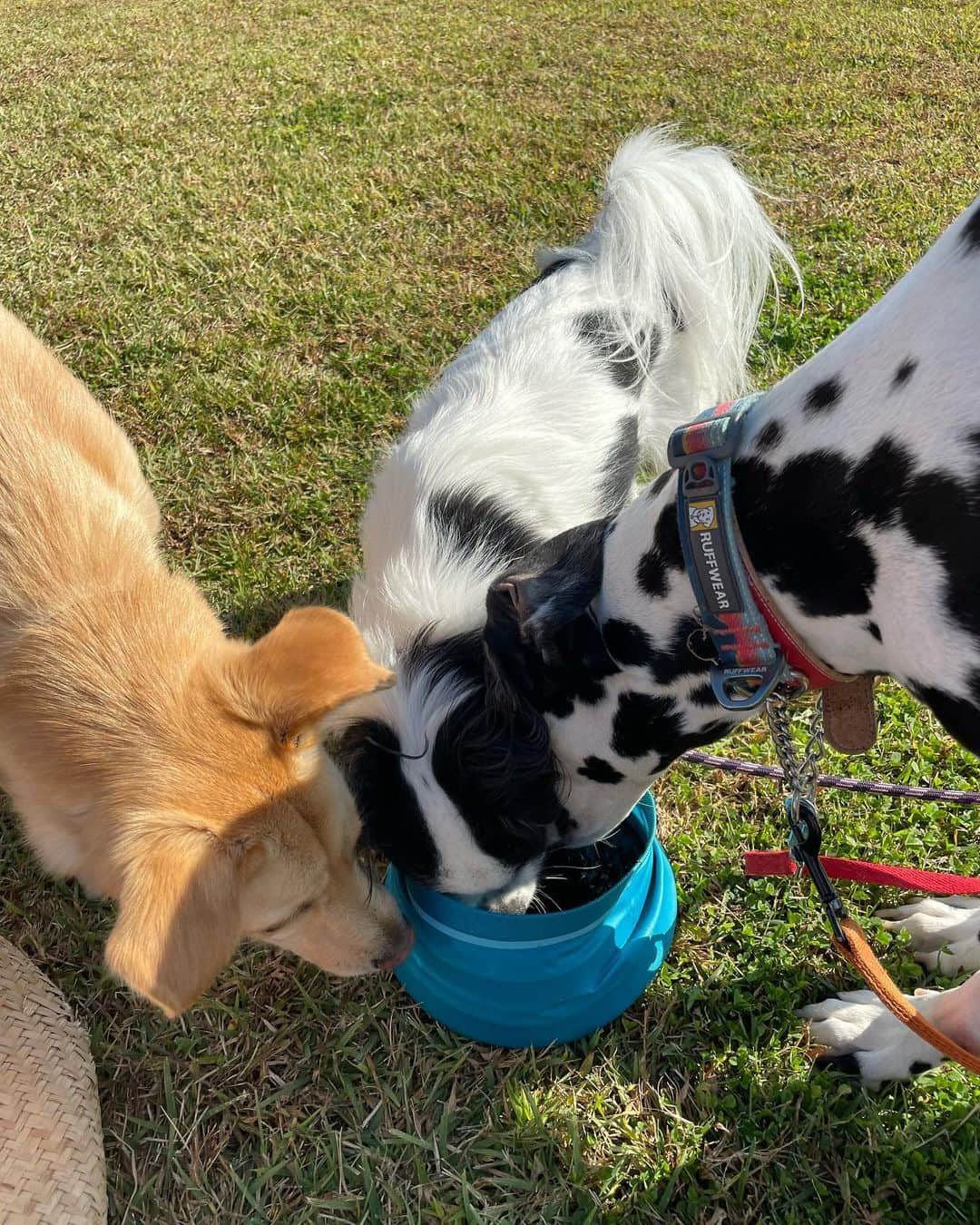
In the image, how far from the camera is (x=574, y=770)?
80.4 inches

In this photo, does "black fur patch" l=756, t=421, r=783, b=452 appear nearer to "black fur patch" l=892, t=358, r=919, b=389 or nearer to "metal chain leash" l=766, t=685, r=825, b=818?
"black fur patch" l=892, t=358, r=919, b=389

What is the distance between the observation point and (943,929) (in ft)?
7.82

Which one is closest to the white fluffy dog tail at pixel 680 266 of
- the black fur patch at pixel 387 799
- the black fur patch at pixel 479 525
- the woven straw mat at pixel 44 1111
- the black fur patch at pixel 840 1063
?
the black fur patch at pixel 479 525

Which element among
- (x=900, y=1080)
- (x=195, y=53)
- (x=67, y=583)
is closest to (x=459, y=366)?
(x=67, y=583)

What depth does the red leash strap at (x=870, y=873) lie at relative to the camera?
84.4 inches

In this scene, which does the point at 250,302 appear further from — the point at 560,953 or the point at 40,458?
the point at 560,953

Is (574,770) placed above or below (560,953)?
above

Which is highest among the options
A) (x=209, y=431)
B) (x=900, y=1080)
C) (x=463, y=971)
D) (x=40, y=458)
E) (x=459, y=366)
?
(x=40, y=458)

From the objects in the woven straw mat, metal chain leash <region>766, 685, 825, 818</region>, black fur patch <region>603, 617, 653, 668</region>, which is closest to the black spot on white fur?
metal chain leash <region>766, 685, 825, 818</region>

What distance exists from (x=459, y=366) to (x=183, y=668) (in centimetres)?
165

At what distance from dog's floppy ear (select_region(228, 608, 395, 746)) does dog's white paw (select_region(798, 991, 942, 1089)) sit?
1463mm

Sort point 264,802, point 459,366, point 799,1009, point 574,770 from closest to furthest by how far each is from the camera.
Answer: point 264,802 < point 574,770 < point 799,1009 < point 459,366

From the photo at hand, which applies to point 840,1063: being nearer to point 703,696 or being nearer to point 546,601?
point 703,696

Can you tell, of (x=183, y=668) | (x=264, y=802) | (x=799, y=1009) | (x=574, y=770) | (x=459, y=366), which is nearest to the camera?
(x=264, y=802)
